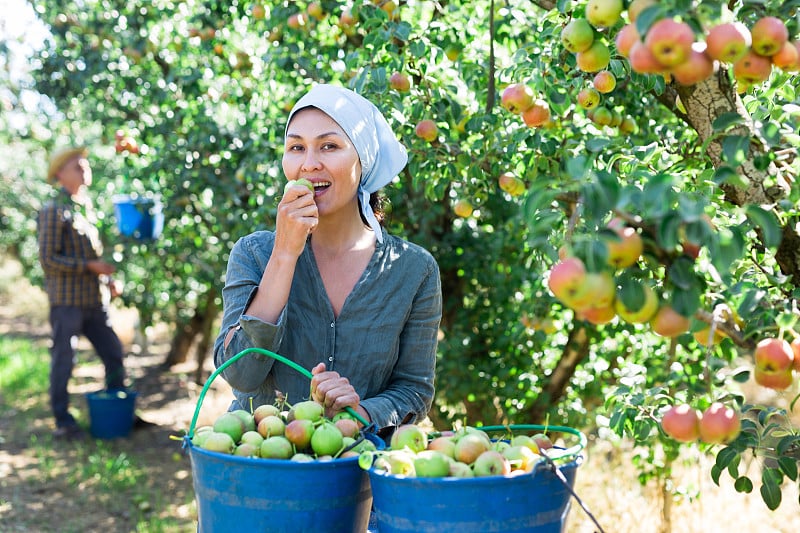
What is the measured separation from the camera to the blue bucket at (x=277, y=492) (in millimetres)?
1330

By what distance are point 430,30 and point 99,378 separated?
5836mm

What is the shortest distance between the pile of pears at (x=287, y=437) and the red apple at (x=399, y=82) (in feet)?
4.20

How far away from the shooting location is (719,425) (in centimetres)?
118

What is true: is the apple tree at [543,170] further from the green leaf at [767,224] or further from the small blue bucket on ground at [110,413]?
the small blue bucket on ground at [110,413]

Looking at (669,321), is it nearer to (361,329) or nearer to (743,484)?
(743,484)

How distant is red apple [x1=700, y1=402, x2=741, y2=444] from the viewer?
46.6 inches

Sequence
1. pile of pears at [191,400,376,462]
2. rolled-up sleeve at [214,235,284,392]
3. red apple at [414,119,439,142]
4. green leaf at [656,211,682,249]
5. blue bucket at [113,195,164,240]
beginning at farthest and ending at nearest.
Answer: blue bucket at [113,195,164,240] < red apple at [414,119,439,142] < rolled-up sleeve at [214,235,284,392] < pile of pears at [191,400,376,462] < green leaf at [656,211,682,249]

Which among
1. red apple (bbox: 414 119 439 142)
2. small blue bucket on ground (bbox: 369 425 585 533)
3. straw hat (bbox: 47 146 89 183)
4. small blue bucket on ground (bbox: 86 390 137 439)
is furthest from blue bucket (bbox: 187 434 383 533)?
straw hat (bbox: 47 146 89 183)

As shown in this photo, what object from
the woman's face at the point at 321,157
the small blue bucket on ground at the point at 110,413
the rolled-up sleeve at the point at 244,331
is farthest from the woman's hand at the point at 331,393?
the small blue bucket on ground at the point at 110,413

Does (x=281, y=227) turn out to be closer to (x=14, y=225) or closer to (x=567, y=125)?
(x=567, y=125)

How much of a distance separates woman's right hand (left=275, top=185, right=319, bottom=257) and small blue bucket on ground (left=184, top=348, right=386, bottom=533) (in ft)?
1.84

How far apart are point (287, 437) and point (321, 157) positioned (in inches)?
29.8

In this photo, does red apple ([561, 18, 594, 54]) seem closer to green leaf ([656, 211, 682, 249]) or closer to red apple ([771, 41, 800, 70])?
red apple ([771, 41, 800, 70])

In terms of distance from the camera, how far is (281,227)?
1.81 m
